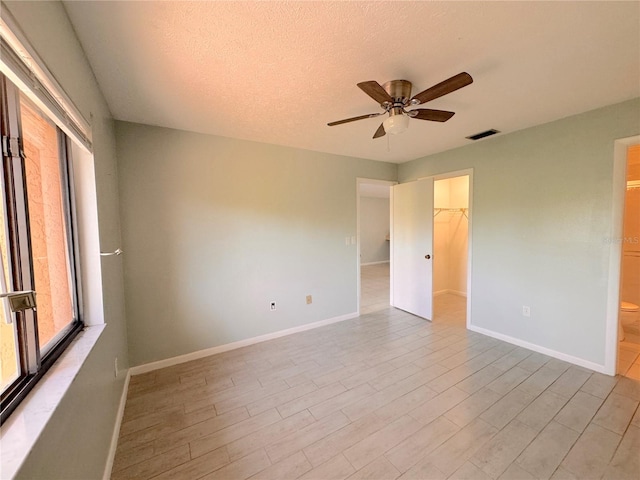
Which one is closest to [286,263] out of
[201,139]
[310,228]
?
[310,228]

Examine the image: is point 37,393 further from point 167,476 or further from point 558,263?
point 558,263

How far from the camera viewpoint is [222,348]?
2.84 metres

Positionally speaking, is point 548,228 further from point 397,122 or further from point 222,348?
point 222,348

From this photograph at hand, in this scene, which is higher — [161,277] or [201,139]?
[201,139]

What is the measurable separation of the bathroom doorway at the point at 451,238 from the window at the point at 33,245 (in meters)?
4.85

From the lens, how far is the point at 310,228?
3.37 m

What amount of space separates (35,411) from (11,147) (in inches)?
34.6

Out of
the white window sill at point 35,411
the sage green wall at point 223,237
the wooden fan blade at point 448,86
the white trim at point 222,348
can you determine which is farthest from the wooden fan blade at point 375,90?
the white trim at point 222,348

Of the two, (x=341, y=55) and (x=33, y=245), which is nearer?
(x=33, y=245)

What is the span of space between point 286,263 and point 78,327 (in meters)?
2.01

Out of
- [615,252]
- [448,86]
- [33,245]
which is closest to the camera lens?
[33,245]

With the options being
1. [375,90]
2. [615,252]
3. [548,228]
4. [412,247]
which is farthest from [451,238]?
[375,90]

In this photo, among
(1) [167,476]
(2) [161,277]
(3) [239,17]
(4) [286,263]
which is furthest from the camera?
(4) [286,263]

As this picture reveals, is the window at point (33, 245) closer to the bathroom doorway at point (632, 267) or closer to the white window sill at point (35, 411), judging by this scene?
the white window sill at point (35, 411)
